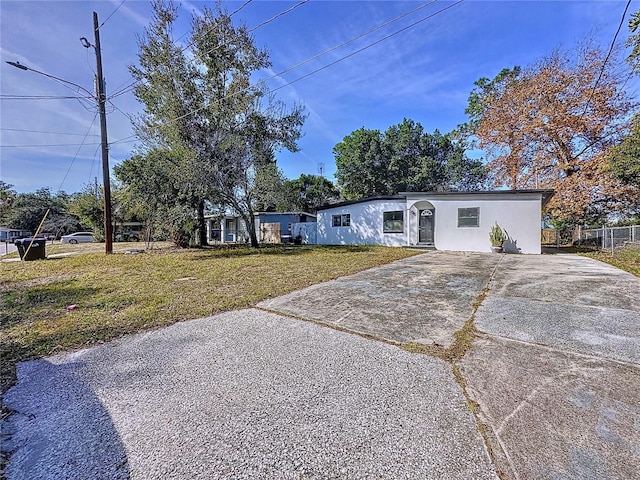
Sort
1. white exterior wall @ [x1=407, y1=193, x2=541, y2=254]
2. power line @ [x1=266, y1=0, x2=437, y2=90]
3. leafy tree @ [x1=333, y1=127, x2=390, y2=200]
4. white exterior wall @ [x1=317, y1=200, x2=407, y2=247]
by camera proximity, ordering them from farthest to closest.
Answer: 1. leafy tree @ [x1=333, y1=127, x2=390, y2=200]
2. white exterior wall @ [x1=317, y1=200, x2=407, y2=247]
3. white exterior wall @ [x1=407, y1=193, x2=541, y2=254]
4. power line @ [x1=266, y1=0, x2=437, y2=90]

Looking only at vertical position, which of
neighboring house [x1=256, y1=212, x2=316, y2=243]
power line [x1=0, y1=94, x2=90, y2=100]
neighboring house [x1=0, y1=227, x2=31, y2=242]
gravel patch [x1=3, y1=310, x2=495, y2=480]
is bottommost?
gravel patch [x1=3, y1=310, x2=495, y2=480]

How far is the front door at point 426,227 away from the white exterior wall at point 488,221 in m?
1.05

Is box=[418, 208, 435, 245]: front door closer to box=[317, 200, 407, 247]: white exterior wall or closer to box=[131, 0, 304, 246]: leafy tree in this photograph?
box=[317, 200, 407, 247]: white exterior wall

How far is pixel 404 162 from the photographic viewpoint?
2772cm

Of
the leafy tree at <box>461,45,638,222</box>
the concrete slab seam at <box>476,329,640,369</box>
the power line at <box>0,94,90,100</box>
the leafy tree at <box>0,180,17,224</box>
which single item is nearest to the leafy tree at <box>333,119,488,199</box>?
the leafy tree at <box>461,45,638,222</box>

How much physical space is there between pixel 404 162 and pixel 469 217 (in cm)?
1662

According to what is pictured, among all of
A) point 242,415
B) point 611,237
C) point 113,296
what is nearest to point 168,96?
point 113,296

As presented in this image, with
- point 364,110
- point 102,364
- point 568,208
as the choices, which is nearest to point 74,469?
point 102,364

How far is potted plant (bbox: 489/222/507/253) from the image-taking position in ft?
38.1

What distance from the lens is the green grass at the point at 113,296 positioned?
311cm

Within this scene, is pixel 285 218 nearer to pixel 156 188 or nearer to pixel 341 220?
pixel 341 220

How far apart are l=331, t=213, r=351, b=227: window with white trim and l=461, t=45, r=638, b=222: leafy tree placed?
31.8ft

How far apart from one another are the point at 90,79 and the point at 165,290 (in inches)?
408

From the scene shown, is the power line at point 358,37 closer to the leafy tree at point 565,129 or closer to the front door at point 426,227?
the front door at point 426,227
